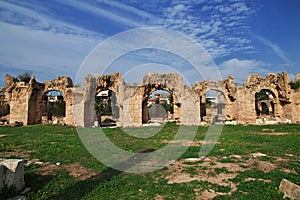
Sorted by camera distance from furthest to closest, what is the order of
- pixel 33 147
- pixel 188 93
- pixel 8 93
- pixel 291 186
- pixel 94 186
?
pixel 8 93
pixel 188 93
pixel 33 147
pixel 94 186
pixel 291 186

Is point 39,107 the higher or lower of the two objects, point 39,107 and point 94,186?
the higher

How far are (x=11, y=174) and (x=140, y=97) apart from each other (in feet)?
53.1

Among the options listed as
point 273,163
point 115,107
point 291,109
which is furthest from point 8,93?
point 291,109

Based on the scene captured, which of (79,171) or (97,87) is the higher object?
(97,87)

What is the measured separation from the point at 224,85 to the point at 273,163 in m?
19.0

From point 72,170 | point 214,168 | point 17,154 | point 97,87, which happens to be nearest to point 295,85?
point 97,87

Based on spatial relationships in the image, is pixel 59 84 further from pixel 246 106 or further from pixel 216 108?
pixel 216 108

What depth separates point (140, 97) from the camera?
20.4 metres

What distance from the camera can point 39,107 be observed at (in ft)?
77.9

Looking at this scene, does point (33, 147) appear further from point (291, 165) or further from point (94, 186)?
point (291, 165)

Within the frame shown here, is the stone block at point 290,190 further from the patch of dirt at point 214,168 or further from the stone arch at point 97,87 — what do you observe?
the stone arch at point 97,87

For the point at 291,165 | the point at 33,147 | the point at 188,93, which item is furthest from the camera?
the point at 188,93

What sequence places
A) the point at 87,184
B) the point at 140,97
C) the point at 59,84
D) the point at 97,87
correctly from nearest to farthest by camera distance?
the point at 87,184, the point at 140,97, the point at 97,87, the point at 59,84

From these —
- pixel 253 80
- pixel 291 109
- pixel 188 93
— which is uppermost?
pixel 253 80
